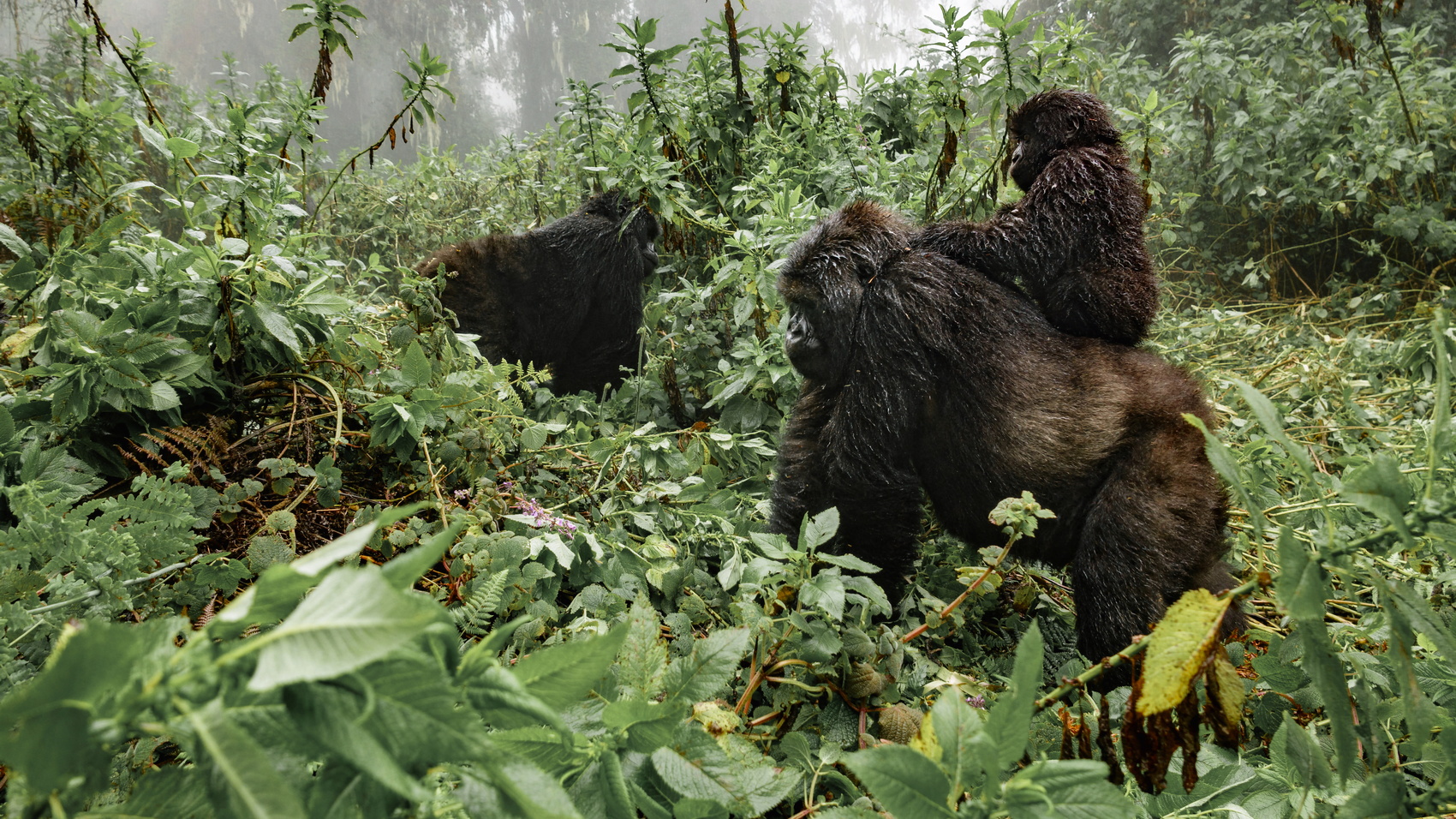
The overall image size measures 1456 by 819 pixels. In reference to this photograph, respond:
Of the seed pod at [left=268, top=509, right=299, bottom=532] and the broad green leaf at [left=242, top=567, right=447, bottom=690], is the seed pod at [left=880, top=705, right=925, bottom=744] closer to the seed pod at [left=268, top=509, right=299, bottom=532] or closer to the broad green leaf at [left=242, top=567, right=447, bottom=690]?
the broad green leaf at [left=242, top=567, right=447, bottom=690]

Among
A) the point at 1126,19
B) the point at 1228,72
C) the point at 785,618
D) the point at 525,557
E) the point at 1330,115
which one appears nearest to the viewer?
the point at 785,618

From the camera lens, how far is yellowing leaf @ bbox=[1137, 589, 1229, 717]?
0.62 m

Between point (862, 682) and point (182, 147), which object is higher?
point (182, 147)

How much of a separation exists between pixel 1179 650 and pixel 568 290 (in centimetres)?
284

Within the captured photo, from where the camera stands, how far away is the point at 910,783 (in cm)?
55

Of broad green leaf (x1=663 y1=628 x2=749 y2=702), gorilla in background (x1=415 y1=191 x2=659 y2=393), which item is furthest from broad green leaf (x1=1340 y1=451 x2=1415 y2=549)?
gorilla in background (x1=415 y1=191 x2=659 y2=393)

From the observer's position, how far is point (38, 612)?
37.9 inches

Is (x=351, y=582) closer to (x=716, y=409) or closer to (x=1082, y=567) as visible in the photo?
(x=1082, y=567)

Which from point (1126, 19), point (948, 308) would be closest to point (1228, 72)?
point (1126, 19)

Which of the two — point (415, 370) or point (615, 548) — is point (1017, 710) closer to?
point (615, 548)

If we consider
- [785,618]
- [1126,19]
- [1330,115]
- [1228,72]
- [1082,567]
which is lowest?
[1082,567]

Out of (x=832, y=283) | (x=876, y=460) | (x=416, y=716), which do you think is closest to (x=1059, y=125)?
(x=832, y=283)

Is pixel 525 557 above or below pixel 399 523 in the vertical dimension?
below

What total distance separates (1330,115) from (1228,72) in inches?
25.5
